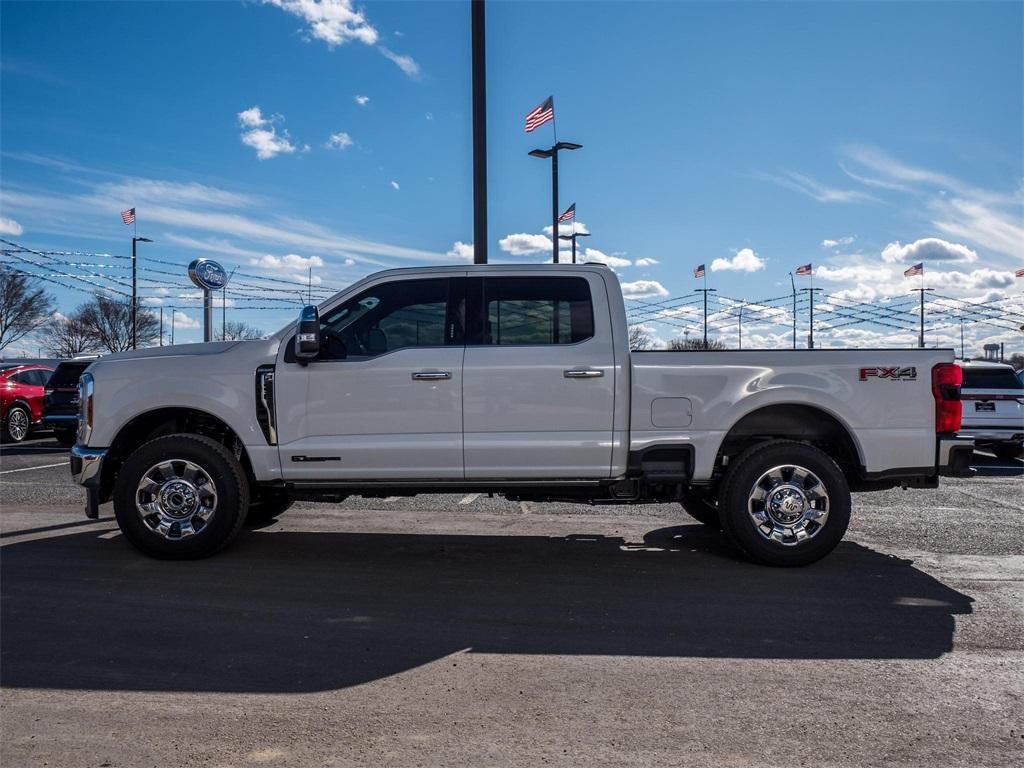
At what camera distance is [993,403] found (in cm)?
1191

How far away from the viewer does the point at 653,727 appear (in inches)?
124

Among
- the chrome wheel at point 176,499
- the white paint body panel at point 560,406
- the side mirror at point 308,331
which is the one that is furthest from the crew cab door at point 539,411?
the chrome wheel at point 176,499

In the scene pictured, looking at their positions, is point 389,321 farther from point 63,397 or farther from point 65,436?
point 65,436

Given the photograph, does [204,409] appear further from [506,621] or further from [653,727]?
[653,727]

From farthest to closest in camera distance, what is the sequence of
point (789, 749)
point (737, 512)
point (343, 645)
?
point (737, 512)
point (343, 645)
point (789, 749)

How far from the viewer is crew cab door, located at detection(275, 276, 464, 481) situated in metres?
5.61

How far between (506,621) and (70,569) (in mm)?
3294

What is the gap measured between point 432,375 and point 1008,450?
10929 millimetres

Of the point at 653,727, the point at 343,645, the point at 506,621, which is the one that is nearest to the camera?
the point at 653,727

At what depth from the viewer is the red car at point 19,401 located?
16.2m

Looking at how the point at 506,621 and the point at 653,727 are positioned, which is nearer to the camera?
the point at 653,727

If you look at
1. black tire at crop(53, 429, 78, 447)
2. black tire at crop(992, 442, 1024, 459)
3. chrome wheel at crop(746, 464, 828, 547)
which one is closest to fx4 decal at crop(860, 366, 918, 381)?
chrome wheel at crop(746, 464, 828, 547)

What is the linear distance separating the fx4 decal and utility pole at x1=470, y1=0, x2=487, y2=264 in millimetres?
4425

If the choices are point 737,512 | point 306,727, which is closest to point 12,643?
point 306,727
